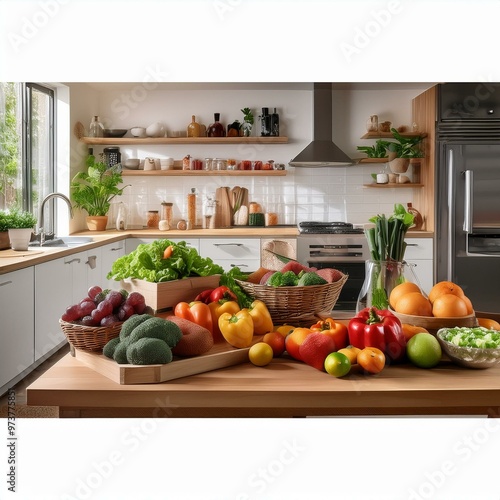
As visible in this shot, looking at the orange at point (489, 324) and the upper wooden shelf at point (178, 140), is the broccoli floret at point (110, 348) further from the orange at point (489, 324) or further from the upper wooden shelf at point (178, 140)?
the upper wooden shelf at point (178, 140)

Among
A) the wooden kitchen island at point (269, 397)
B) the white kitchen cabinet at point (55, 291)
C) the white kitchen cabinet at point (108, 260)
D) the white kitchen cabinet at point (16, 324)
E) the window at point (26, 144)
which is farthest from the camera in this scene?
the white kitchen cabinet at point (108, 260)

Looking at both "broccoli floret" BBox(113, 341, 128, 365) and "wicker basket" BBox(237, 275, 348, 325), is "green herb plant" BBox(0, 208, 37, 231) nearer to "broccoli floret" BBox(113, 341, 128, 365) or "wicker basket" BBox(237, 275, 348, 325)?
"wicker basket" BBox(237, 275, 348, 325)

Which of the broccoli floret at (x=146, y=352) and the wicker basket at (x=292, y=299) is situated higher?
the wicker basket at (x=292, y=299)

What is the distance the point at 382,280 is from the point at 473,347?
1.51 ft

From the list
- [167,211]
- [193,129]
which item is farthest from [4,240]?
[193,129]

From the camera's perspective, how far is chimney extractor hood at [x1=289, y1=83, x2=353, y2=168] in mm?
6215

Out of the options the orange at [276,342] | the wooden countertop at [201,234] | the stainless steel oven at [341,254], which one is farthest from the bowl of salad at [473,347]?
the stainless steel oven at [341,254]

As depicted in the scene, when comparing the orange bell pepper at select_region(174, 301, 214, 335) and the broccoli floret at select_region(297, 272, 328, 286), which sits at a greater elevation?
the broccoli floret at select_region(297, 272, 328, 286)

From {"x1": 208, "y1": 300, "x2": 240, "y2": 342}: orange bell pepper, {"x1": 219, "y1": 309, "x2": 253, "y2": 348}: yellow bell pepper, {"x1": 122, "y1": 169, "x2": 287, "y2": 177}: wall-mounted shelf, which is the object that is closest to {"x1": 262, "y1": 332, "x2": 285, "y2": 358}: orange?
{"x1": 219, "y1": 309, "x2": 253, "y2": 348}: yellow bell pepper

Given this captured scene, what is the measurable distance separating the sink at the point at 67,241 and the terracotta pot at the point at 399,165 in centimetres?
287

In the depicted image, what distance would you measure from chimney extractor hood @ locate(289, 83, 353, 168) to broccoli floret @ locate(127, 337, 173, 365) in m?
4.78

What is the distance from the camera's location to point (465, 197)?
5.77m

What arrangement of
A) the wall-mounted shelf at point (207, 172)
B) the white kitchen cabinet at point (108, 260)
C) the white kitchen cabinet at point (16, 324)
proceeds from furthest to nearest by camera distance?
the wall-mounted shelf at point (207, 172) → the white kitchen cabinet at point (108, 260) → the white kitchen cabinet at point (16, 324)

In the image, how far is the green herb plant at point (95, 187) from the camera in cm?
616
